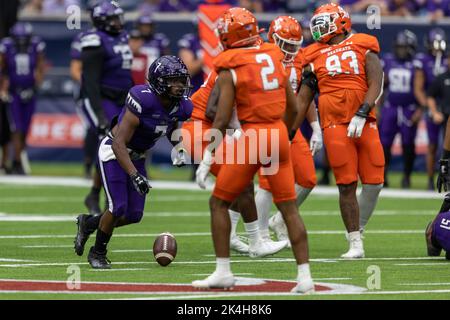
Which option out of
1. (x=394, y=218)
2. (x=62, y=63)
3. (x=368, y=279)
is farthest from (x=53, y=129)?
(x=368, y=279)

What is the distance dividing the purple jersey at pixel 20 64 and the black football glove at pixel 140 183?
12.1m

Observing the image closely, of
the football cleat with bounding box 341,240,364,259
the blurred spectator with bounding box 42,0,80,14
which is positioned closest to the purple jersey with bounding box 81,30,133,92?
the football cleat with bounding box 341,240,364,259

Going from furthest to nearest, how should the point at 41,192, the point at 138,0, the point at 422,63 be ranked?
the point at 138,0
the point at 422,63
the point at 41,192

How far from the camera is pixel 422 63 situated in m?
20.0

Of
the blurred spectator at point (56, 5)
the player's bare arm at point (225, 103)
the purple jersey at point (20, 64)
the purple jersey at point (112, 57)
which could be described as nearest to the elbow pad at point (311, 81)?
the player's bare arm at point (225, 103)

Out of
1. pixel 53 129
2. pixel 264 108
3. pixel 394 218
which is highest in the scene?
pixel 264 108

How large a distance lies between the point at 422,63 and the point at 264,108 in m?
11.6

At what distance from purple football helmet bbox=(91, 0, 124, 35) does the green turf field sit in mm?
2119

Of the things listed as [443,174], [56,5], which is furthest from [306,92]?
[56,5]

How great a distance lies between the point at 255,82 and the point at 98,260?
7.57 feet

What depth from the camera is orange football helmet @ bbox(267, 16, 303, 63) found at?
37.8 ft

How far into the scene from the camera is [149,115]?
10.1 m

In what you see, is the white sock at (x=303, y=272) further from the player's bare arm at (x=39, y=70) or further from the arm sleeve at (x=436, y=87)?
the player's bare arm at (x=39, y=70)
